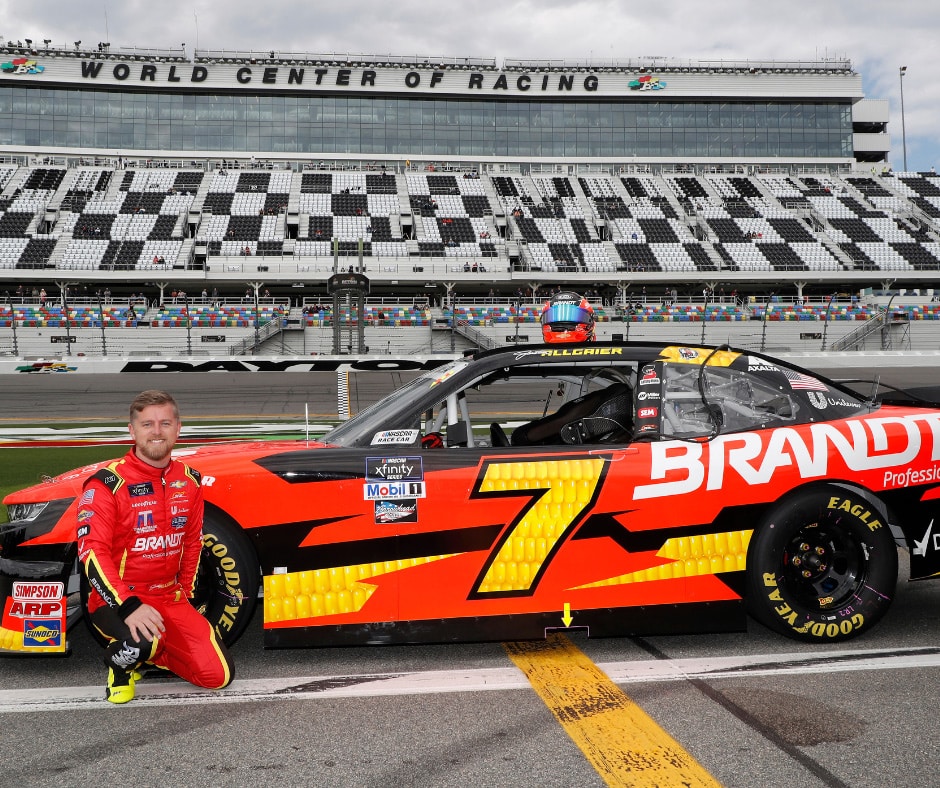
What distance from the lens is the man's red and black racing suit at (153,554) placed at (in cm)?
286

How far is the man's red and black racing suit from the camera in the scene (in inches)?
112

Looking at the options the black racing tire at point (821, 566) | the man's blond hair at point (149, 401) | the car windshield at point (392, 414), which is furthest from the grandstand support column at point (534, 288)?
the man's blond hair at point (149, 401)

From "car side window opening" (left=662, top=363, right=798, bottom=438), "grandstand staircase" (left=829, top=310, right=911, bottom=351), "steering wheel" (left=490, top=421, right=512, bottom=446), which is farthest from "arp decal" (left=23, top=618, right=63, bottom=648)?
"grandstand staircase" (left=829, top=310, right=911, bottom=351)

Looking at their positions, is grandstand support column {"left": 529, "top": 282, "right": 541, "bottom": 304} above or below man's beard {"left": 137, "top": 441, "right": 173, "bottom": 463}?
above

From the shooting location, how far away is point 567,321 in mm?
4738

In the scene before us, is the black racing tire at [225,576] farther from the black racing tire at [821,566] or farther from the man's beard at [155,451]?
the black racing tire at [821,566]

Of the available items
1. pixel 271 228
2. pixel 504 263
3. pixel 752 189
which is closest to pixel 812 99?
pixel 752 189

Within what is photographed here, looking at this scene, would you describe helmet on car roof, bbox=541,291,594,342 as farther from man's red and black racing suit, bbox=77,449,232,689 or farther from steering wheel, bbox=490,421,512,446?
man's red and black racing suit, bbox=77,449,232,689

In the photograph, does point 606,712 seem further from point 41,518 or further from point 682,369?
point 41,518

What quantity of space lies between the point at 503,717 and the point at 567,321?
8.23 ft

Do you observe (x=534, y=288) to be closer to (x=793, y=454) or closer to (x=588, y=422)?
(x=588, y=422)

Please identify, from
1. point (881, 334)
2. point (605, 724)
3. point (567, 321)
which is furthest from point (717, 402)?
point (881, 334)

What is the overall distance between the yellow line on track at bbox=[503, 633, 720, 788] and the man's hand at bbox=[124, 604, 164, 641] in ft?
4.75

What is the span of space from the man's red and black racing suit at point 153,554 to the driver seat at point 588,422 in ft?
5.82
